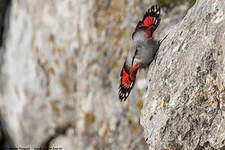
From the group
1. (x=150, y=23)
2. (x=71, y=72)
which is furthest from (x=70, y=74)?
(x=150, y=23)

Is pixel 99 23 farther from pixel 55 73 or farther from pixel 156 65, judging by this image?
pixel 156 65

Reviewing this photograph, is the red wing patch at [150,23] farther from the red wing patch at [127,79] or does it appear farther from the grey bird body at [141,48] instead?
the red wing patch at [127,79]

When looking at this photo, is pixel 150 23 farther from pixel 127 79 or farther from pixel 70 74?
pixel 70 74

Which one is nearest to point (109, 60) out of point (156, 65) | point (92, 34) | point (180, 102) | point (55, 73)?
point (92, 34)

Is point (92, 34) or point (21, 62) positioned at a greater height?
point (92, 34)

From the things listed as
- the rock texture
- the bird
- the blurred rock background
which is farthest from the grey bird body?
the rock texture

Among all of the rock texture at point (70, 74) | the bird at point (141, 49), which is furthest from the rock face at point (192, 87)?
the rock texture at point (70, 74)
